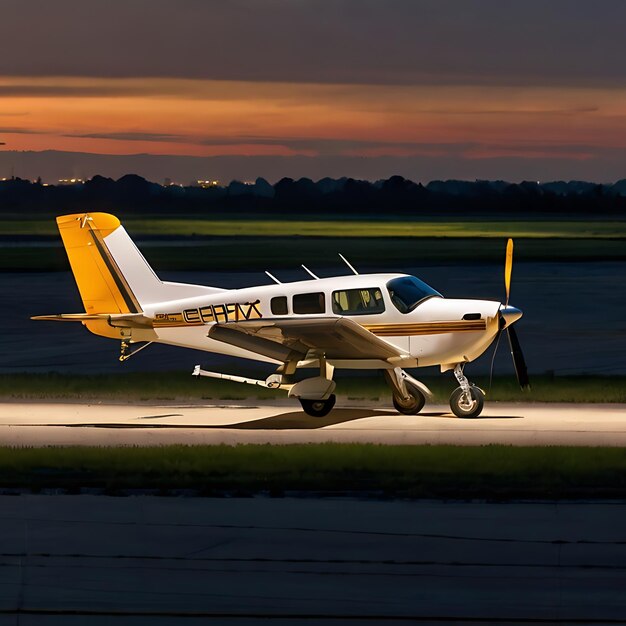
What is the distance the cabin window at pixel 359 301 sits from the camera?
2648 centimetres

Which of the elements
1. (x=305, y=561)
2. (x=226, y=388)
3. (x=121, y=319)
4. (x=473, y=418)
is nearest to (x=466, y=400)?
(x=473, y=418)

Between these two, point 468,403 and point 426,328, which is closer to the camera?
point 426,328

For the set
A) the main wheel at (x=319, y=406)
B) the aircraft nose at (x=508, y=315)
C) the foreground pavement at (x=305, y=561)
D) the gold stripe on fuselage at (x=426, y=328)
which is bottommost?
the main wheel at (x=319, y=406)

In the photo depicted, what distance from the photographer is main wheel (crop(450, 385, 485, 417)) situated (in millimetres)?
26984

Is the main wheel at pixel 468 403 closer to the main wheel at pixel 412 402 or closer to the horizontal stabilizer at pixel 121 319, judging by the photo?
the main wheel at pixel 412 402

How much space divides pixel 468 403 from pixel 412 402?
96cm

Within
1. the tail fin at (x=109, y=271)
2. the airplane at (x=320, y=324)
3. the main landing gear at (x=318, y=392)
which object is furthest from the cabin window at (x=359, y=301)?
the tail fin at (x=109, y=271)

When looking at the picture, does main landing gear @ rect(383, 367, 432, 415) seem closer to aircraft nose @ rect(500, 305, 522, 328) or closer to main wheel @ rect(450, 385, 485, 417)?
main wheel @ rect(450, 385, 485, 417)

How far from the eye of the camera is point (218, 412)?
28.4 metres

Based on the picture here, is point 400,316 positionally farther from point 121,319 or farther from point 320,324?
point 121,319

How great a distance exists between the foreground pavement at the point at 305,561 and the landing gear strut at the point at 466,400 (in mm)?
8490

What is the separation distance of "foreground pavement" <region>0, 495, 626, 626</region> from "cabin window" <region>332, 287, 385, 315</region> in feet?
26.7

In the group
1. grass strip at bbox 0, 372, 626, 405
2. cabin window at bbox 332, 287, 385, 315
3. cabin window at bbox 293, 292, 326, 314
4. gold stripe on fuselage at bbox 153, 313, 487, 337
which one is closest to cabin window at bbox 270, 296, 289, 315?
cabin window at bbox 293, 292, 326, 314

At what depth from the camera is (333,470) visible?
20.9 m
